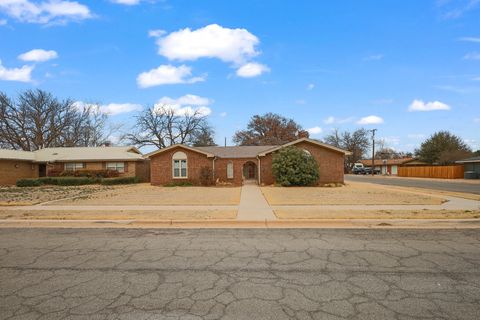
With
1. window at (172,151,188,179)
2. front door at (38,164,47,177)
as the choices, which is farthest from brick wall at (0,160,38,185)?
window at (172,151,188,179)

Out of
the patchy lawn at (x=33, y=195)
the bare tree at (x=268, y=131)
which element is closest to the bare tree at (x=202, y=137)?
the bare tree at (x=268, y=131)

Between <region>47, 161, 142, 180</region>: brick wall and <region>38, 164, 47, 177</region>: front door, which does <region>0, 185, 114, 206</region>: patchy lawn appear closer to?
<region>47, 161, 142, 180</region>: brick wall

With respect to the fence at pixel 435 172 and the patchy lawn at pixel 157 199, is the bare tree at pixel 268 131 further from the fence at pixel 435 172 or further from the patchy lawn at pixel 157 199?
the patchy lawn at pixel 157 199

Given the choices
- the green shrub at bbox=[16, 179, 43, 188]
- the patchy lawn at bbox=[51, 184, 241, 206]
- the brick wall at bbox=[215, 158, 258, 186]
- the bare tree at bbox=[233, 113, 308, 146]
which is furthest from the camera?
the bare tree at bbox=[233, 113, 308, 146]

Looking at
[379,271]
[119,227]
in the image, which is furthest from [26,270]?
[379,271]

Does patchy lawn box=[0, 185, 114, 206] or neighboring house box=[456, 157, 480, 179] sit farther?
neighboring house box=[456, 157, 480, 179]

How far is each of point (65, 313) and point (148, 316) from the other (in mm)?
994

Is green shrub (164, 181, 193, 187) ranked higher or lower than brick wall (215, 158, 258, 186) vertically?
lower

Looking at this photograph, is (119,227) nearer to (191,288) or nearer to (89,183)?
(191,288)

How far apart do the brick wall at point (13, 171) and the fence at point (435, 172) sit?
171 ft

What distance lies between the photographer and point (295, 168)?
1029 inches

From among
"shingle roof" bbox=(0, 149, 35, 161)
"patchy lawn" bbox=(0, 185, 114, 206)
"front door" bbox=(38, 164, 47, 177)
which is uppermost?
"shingle roof" bbox=(0, 149, 35, 161)

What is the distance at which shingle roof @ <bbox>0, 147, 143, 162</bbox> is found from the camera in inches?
1340

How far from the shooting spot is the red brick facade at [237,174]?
28.4 meters
